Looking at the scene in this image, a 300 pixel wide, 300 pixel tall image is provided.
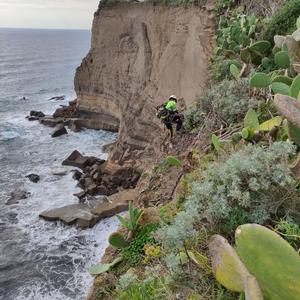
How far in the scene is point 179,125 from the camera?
38.0ft

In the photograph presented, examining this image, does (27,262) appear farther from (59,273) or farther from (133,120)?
(133,120)

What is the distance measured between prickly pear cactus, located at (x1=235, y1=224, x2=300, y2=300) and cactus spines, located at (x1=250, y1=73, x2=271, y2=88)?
3.75m

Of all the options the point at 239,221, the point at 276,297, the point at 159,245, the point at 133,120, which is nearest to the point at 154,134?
the point at 133,120

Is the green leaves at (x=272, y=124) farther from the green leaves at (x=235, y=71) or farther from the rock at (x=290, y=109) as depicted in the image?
the green leaves at (x=235, y=71)

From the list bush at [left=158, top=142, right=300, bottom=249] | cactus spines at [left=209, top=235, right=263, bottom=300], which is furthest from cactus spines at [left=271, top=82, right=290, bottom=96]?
cactus spines at [left=209, top=235, right=263, bottom=300]

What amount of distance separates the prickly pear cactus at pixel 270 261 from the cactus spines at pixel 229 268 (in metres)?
0.11

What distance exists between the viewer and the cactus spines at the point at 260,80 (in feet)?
21.7

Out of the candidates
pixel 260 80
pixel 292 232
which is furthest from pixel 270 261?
pixel 260 80

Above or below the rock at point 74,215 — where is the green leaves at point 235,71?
above

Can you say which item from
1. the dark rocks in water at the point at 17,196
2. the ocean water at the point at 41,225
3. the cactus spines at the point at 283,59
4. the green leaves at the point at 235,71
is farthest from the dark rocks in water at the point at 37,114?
the cactus spines at the point at 283,59

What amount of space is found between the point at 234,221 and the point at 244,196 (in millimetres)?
321

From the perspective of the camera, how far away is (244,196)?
14.2 ft

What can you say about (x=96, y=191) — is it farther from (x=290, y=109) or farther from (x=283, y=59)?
(x=290, y=109)

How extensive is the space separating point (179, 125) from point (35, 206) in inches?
347
